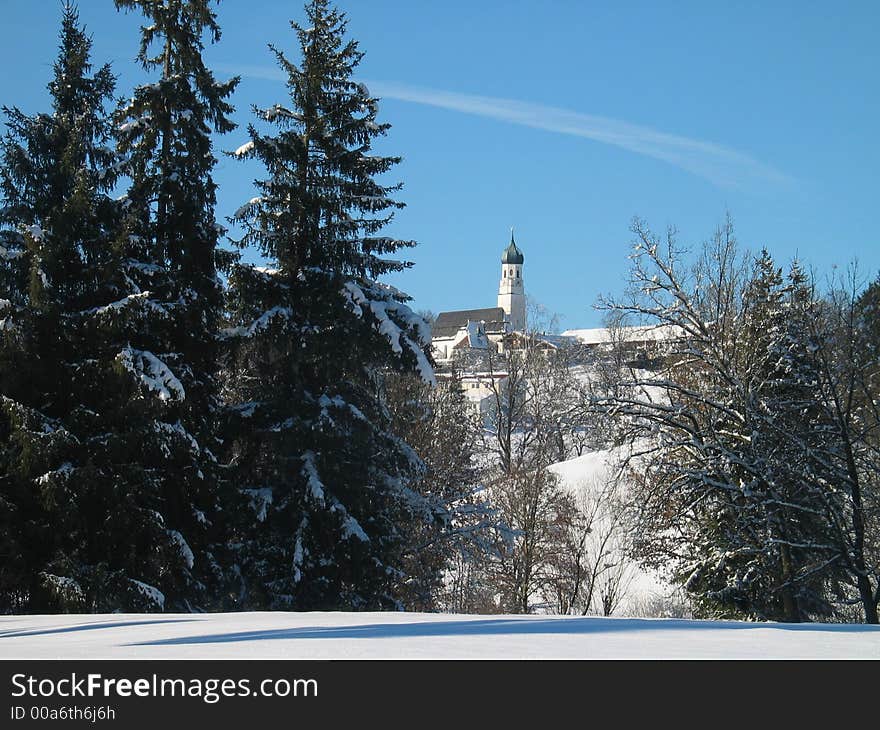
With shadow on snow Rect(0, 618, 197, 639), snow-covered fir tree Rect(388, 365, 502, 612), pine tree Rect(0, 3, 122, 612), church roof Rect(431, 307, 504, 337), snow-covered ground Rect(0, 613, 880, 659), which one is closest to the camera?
snow-covered ground Rect(0, 613, 880, 659)

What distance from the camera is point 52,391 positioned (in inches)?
739

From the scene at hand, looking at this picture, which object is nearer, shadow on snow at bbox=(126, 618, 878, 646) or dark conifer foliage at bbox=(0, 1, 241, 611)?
shadow on snow at bbox=(126, 618, 878, 646)

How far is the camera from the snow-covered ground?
568 centimetres

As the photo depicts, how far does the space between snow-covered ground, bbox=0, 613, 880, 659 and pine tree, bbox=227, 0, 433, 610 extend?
9842 millimetres

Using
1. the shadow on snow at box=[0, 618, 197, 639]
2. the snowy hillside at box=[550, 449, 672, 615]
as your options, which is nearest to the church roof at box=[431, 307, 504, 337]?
the snowy hillside at box=[550, 449, 672, 615]

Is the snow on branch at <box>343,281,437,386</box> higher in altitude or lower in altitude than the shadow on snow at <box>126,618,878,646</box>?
higher

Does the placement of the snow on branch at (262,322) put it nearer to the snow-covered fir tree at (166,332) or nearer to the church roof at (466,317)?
the snow-covered fir tree at (166,332)

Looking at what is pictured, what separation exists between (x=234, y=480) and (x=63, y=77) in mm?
10602

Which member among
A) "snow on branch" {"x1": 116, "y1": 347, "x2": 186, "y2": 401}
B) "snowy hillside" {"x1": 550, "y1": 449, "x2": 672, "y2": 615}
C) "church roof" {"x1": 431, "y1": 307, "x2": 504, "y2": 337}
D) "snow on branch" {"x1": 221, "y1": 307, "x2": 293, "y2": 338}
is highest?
"church roof" {"x1": 431, "y1": 307, "x2": 504, "y2": 337}

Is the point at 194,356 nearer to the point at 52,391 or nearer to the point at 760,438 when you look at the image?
the point at 52,391

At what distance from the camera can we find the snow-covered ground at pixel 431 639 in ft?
18.6

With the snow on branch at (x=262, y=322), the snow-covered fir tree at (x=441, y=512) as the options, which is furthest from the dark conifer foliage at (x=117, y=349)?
the snow-covered fir tree at (x=441, y=512)

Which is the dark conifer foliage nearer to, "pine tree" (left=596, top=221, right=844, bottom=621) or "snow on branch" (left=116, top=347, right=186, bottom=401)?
"snow on branch" (left=116, top=347, right=186, bottom=401)

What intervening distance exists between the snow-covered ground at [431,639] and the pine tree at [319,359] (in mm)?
9842
